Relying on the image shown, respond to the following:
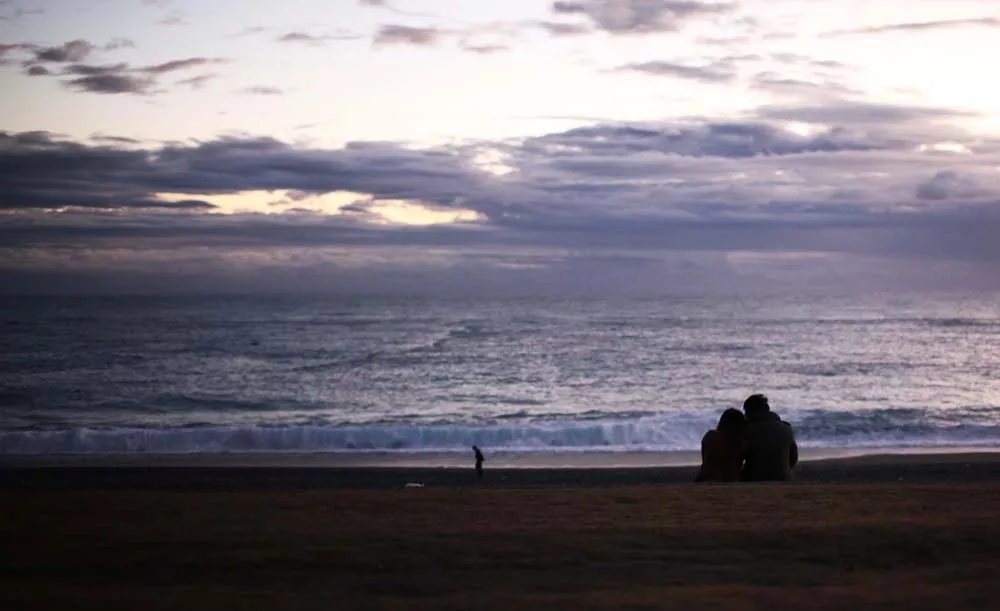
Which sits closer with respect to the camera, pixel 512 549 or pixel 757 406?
pixel 512 549

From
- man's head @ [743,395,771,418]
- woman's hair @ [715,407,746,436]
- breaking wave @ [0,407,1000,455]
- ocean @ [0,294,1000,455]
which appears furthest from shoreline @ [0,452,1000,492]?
man's head @ [743,395,771,418]

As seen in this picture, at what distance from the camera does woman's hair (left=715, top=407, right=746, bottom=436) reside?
1055cm

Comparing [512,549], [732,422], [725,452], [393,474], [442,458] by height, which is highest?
[732,422]

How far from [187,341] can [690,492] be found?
5257cm

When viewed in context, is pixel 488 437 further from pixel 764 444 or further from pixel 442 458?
pixel 764 444

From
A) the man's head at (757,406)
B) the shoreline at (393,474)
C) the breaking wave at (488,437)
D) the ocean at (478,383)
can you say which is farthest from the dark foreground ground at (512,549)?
the breaking wave at (488,437)

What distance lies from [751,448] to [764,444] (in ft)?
0.46

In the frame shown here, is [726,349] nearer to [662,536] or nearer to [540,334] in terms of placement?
[540,334]

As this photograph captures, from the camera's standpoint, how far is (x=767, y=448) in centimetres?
1072

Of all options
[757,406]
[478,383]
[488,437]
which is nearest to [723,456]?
[757,406]

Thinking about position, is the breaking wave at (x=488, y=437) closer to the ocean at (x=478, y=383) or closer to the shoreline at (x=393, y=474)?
the ocean at (x=478, y=383)

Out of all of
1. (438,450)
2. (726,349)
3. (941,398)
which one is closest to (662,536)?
(438,450)

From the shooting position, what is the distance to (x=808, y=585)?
5.56 metres

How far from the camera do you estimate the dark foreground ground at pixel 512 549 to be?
17.6 ft
